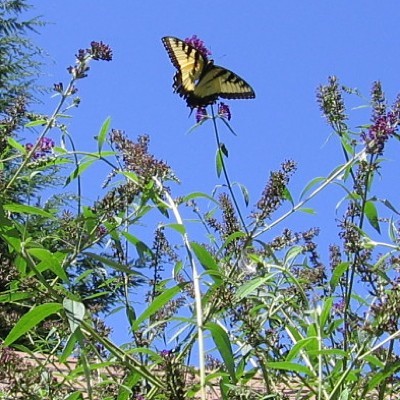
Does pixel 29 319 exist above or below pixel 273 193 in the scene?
below

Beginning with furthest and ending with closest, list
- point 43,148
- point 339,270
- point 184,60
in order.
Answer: point 184,60
point 43,148
point 339,270

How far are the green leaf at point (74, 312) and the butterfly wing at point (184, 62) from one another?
0.98 metres

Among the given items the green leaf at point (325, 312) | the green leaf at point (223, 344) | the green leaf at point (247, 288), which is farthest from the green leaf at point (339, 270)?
the green leaf at point (223, 344)

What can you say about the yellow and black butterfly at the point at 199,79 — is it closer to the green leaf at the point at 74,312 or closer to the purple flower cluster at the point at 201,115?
the purple flower cluster at the point at 201,115

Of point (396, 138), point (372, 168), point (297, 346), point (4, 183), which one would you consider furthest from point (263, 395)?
point (4, 183)

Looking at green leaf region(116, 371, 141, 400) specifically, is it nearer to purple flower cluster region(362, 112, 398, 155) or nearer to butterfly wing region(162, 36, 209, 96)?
purple flower cluster region(362, 112, 398, 155)

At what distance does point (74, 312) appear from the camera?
4.09 feet

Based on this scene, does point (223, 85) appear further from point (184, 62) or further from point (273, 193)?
point (273, 193)

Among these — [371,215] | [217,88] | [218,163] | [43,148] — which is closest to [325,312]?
[371,215]

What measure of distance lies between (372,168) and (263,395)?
472mm

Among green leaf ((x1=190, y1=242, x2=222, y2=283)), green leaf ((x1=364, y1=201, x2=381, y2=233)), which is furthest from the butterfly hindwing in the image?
green leaf ((x1=190, y1=242, x2=222, y2=283))

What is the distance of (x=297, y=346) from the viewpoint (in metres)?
1.40

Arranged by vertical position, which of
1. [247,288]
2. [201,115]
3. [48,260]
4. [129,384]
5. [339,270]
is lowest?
[129,384]

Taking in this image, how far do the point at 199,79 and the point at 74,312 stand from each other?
120cm
